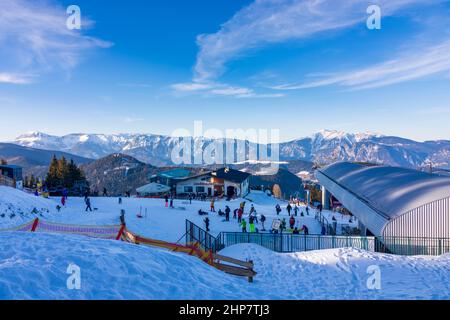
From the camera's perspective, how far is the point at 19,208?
2522 cm

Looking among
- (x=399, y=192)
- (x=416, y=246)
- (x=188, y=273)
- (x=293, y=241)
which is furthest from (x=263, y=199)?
(x=188, y=273)

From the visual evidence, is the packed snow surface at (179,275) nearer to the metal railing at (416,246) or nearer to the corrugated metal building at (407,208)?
the metal railing at (416,246)

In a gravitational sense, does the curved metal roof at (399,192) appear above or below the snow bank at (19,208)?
above

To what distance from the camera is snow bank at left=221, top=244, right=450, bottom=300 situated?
31.1 ft

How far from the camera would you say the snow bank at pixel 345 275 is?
948cm

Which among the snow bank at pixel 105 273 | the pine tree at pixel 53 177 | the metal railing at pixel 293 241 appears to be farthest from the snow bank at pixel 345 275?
the pine tree at pixel 53 177

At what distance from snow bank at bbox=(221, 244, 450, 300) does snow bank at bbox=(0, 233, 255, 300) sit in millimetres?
1839

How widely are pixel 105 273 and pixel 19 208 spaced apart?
21799 mm

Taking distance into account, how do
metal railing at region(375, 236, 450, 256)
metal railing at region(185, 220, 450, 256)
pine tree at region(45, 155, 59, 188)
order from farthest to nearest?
pine tree at region(45, 155, 59, 188) → metal railing at region(185, 220, 450, 256) → metal railing at region(375, 236, 450, 256)

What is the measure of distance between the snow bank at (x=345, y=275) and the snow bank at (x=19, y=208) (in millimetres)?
17137

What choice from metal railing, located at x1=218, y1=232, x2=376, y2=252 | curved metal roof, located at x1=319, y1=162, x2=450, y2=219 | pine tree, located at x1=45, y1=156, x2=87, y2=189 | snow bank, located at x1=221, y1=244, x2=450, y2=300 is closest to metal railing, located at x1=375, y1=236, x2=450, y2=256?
curved metal roof, located at x1=319, y1=162, x2=450, y2=219

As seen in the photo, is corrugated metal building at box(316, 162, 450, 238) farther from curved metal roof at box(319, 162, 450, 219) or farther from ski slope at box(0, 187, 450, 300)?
ski slope at box(0, 187, 450, 300)

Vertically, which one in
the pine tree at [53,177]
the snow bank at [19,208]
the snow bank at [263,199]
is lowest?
the snow bank at [263,199]
